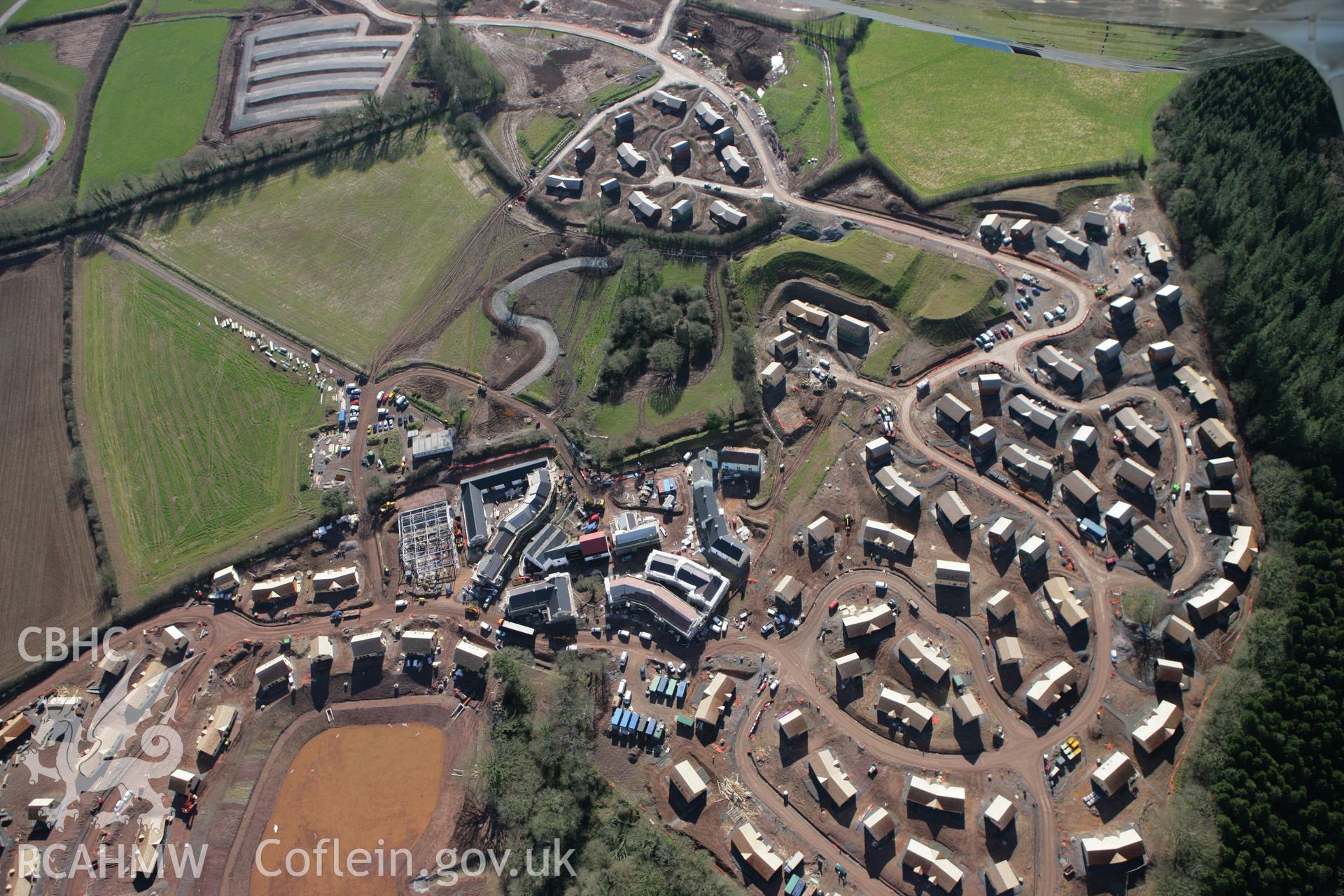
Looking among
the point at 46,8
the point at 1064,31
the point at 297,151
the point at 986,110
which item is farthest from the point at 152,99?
the point at 1064,31

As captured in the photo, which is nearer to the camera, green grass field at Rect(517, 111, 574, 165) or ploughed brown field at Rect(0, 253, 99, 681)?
ploughed brown field at Rect(0, 253, 99, 681)

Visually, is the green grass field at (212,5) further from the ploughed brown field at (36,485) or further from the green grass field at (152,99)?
the ploughed brown field at (36,485)

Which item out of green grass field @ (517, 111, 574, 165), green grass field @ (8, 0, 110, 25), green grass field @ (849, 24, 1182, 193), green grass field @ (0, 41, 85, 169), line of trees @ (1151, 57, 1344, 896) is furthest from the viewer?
green grass field @ (8, 0, 110, 25)

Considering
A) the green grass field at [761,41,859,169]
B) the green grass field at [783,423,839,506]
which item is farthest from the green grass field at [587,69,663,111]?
the green grass field at [783,423,839,506]

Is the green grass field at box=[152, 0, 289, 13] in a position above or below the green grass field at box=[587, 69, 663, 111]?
above

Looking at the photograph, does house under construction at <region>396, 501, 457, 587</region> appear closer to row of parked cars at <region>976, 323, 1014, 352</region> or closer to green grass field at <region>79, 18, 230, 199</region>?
row of parked cars at <region>976, 323, 1014, 352</region>

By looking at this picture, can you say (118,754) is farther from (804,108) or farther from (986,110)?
(986,110)
